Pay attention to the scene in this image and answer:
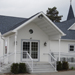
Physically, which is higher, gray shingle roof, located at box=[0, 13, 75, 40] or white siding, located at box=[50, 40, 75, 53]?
gray shingle roof, located at box=[0, 13, 75, 40]

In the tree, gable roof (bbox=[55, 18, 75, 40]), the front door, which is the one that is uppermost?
the tree

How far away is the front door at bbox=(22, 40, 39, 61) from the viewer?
50.8 feet

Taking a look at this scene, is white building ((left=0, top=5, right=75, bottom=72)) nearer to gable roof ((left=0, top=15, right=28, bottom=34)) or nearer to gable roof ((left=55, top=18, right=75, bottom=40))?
gable roof ((left=0, top=15, right=28, bottom=34))

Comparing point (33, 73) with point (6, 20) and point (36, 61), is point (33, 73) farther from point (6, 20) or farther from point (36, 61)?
point (6, 20)

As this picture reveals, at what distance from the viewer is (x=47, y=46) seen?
16562 mm

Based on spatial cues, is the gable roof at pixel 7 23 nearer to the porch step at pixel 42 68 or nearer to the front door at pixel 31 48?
the front door at pixel 31 48

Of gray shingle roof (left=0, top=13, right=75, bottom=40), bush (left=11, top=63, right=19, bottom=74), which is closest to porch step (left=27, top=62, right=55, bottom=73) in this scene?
bush (left=11, top=63, right=19, bottom=74)

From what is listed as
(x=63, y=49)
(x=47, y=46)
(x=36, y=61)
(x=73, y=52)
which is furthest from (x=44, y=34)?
(x=73, y=52)

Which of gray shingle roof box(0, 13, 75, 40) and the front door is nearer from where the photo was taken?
the front door

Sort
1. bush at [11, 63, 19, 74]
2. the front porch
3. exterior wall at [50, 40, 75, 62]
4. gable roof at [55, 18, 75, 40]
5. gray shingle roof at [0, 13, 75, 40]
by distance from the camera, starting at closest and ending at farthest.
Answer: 1. bush at [11, 63, 19, 74]
2. the front porch
3. gray shingle roof at [0, 13, 75, 40]
4. exterior wall at [50, 40, 75, 62]
5. gable roof at [55, 18, 75, 40]

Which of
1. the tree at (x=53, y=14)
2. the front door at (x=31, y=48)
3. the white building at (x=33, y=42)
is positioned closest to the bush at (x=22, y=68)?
the white building at (x=33, y=42)

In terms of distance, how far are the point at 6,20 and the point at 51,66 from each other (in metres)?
8.74

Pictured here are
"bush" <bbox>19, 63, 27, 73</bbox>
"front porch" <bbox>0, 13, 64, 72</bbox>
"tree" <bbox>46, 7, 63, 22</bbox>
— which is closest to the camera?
"bush" <bbox>19, 63, 27, 73</bbox>

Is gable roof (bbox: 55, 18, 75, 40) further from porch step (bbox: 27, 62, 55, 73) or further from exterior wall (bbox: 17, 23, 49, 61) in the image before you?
porch step (bbox: 27, 62, 55, 73)
